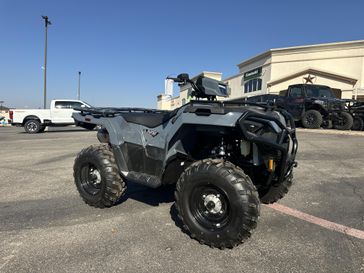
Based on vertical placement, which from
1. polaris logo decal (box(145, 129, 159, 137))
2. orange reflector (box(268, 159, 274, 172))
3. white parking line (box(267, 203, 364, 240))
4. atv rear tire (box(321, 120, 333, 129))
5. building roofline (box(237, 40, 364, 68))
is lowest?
white parking line (box(267, 203, 364, 240))

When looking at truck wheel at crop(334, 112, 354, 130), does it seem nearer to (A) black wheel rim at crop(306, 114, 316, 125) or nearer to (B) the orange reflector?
(A) black wheel rim at crop(306, 114, 316, 125)

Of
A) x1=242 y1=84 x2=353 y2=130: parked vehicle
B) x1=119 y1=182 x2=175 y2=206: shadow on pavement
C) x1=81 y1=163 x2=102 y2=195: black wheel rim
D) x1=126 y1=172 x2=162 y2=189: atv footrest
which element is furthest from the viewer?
x1=242 y1=84 x2=353 y2=130: parked vehicle

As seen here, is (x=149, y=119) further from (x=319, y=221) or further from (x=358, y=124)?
(x=358, y=124)

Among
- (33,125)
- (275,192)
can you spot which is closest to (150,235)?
(275,192)

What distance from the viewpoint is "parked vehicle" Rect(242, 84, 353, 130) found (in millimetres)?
13367

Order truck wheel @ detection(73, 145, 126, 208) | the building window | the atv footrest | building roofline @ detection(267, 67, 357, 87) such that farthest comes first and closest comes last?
1. the building window
2. building roofline @ detection(267, 67, 357, 87)
3. truck wheel @ detection(73, 145, 126, 208)
4. the atv footrest

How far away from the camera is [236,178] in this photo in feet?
9.93

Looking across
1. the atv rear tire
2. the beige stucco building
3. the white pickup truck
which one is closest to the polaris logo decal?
the atv rear tire

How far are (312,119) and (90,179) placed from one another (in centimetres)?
1163

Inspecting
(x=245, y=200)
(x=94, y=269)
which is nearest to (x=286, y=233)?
(x=245, y=200)

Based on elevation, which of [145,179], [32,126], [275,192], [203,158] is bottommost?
[32,126]

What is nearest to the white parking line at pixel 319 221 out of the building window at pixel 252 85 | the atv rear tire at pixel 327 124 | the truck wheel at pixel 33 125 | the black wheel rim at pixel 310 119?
the black wheel rim at pixel 310 119

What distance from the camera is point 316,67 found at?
3189cm

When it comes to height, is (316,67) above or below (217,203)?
above
